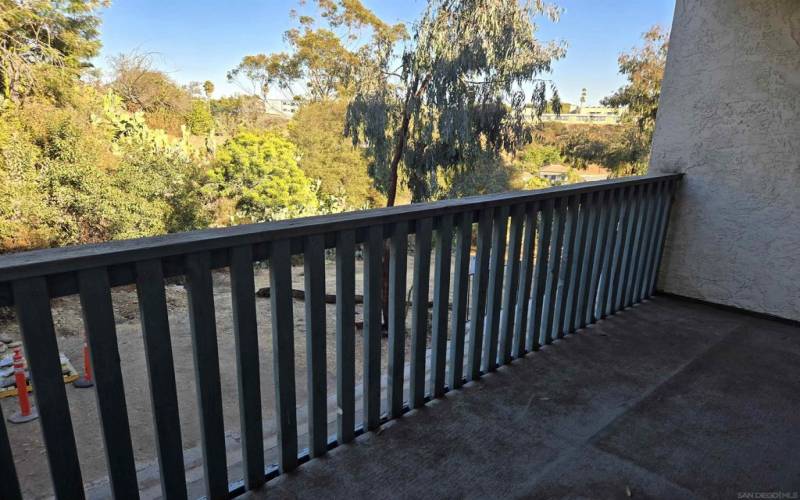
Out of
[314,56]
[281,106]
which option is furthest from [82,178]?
[281,106]

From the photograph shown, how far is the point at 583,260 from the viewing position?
2607 millimetres

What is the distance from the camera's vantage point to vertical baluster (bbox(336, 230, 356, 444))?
1.51 metres

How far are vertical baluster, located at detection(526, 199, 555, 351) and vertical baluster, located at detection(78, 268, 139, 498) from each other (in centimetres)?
177

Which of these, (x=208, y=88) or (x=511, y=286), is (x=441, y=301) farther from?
(x=208, y=88)

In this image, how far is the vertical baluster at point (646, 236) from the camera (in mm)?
3014

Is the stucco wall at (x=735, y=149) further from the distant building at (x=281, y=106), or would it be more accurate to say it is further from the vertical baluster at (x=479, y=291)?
the distant building at (x=281, y=106)

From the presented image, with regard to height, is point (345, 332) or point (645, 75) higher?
point (645, 75)

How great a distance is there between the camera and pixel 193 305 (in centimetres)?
122

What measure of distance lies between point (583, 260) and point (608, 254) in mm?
295

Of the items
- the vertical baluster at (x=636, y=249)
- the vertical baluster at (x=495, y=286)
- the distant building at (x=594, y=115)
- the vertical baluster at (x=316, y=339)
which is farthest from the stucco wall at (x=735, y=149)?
the distant building at (x=594, y=115)

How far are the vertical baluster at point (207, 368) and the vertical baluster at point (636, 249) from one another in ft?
8.37

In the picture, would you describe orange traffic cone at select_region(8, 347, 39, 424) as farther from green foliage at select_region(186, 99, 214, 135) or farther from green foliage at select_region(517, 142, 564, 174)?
green foliage at select_region(517, 142, 564, 174)

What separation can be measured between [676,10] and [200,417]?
3.52 metres

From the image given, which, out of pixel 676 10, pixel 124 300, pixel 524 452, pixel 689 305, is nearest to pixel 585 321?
pixel 689 305
